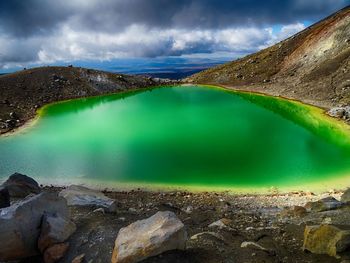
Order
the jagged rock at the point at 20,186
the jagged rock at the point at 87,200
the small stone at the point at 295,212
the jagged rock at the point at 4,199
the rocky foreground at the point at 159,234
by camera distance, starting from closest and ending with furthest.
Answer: the rocky foreground at the point at 159,234
the jagged rock at the point at 4,199
the jagged rock at the point at 87,200
the small stone at the point at 295,212
the jagged rock at the point at 20,186

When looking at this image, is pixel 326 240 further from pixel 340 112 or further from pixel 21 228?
pixel 340 112

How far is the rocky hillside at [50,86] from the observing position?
2397 inches

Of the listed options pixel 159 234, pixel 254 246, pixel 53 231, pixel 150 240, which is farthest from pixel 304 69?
pixel 53 231

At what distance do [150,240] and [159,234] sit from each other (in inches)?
13.5

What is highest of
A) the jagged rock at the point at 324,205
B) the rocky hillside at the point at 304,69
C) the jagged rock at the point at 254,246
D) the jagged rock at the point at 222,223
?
the rocky hillside at the point at 304,69

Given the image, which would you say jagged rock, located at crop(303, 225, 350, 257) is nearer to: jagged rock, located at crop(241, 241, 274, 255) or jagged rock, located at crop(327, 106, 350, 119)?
jagged rock, located at crop(241, 241, 274, 255)

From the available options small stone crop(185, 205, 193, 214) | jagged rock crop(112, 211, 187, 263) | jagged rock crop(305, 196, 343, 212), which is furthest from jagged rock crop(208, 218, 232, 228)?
jagged rock crop(305, 196, 343, 212)

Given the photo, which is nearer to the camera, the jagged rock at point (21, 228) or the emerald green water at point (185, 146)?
the jagged rock at point (21, 228)

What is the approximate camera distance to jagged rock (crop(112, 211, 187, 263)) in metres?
12.4

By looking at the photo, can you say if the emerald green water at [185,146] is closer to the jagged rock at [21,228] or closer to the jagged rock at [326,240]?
the jagged rock at [326,240]

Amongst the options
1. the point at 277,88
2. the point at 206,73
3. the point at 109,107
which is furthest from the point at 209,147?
the point at 206,73

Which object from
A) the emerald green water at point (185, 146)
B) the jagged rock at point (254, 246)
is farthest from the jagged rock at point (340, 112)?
the jagged rock at point (254, 246)

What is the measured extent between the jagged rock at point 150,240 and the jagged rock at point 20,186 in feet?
29.5

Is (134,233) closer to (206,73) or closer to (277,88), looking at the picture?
(277,88)
